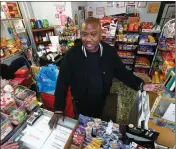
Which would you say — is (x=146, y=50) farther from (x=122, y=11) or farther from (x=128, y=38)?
(x=122, y=11)

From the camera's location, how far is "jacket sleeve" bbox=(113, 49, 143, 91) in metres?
1.27

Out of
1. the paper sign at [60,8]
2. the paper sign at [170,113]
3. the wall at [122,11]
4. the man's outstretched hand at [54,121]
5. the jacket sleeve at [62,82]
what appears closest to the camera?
the man's outstretched hand at [54,121]

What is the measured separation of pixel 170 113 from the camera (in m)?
1.09

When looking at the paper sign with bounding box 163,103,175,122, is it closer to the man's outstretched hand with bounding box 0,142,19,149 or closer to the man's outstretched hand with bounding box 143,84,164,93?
the man's outstretched hand with bounding box 143,84,164,93

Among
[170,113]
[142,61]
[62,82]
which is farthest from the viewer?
[142,61]

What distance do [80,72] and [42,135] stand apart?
1.98ft

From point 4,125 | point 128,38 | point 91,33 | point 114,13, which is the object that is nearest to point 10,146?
point 4,125

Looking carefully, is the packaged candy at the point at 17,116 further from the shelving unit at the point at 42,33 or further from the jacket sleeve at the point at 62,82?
the shelving unit at the point at 42,33

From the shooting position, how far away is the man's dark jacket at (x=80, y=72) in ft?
3.86

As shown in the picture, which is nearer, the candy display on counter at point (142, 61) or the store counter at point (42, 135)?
the store counter at point (42, 135)

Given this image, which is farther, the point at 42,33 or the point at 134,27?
the point at 42,33

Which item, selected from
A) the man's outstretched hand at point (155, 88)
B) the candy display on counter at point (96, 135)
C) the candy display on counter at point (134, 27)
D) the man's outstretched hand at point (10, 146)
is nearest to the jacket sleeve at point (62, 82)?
the candy display on counter at point (96, 135)

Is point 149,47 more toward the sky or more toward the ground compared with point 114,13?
more toward the ground

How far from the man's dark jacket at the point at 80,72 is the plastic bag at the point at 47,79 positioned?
31.4 inches
